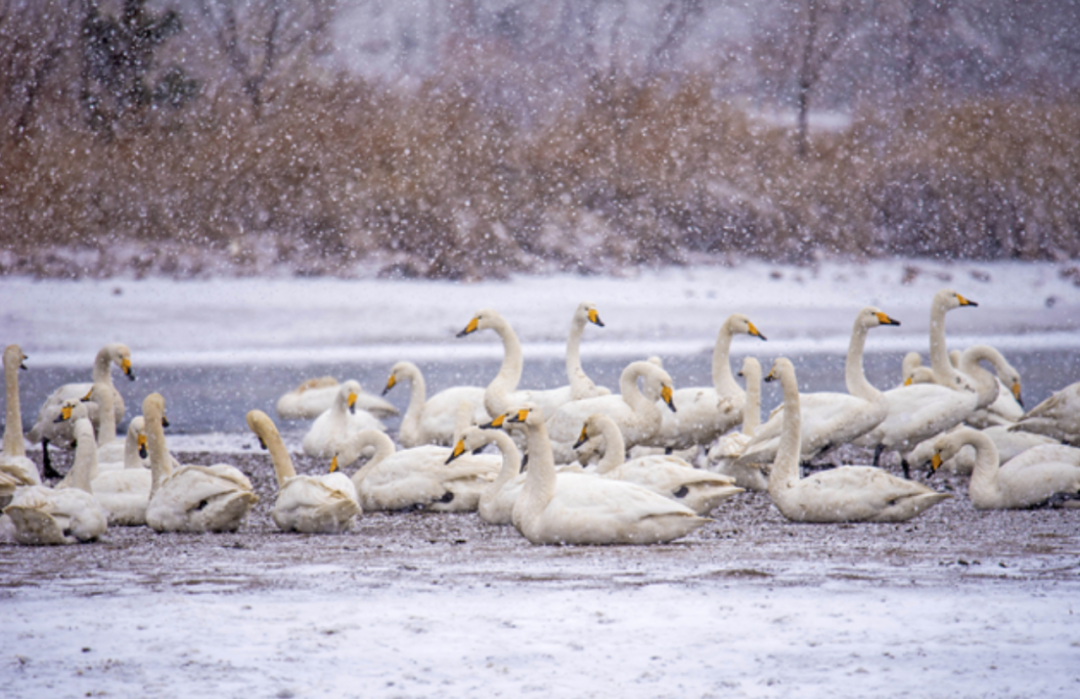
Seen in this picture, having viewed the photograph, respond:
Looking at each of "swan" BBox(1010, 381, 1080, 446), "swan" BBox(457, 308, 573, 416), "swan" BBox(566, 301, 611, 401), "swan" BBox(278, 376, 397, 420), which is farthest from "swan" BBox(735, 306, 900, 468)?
"swan" BBox(278, 376, 397, 420)

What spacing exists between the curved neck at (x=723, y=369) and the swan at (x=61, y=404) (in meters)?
4.95

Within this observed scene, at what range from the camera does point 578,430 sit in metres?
9.48

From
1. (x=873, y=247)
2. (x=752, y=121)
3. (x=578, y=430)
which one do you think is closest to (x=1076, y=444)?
(x=578, y=430)

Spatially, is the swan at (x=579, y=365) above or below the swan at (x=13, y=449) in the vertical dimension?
above

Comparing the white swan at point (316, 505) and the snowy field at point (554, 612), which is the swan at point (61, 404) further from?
the white swan at point (316, 505)

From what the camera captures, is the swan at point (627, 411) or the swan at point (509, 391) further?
the swan at point (509, 391)

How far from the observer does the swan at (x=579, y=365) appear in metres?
10.6

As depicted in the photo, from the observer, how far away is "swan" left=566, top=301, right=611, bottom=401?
10594 mm

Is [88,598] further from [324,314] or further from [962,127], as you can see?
[962,127]

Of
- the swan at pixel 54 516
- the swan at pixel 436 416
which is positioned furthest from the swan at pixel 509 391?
the swan at pixel 54 516

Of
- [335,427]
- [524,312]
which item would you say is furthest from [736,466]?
[524,312]

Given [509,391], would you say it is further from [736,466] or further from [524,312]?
[524,312]

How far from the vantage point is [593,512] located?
20.8 ft

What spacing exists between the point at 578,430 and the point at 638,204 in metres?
49.5
